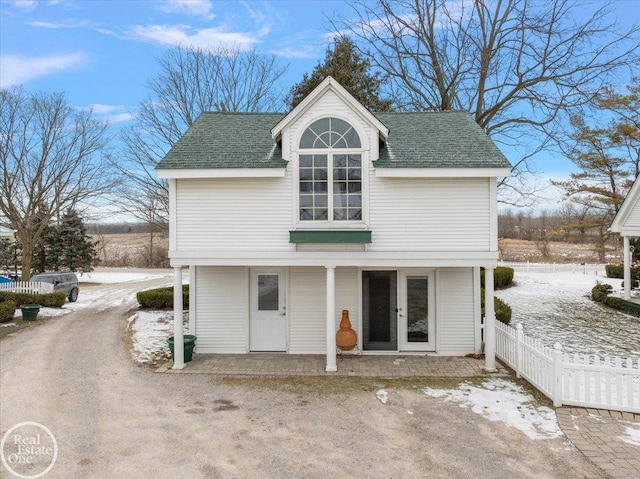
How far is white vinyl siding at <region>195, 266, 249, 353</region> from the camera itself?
38.1ft

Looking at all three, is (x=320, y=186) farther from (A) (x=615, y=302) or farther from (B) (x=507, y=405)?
(A) (x=615, y=302)

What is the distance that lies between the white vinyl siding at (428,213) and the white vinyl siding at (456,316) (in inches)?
52.9

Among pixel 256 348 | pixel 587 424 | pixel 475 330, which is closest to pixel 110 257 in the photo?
pixel 256 348

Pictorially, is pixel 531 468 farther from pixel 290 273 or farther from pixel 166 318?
pixel 166 318

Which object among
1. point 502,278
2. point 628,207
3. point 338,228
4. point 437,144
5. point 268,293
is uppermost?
point 437,144

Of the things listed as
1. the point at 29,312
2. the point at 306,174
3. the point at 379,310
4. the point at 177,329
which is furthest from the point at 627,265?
the point at 29,312

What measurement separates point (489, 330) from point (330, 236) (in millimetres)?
4569

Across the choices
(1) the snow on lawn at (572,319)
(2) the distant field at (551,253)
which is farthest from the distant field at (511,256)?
(1) the snow on lawn at (572,319)

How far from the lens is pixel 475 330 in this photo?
447 inches

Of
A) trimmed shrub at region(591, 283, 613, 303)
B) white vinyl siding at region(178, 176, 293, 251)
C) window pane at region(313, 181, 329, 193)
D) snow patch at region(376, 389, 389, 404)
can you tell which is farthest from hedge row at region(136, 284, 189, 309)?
trimmed shrub at region(591, 283, 613, 303)

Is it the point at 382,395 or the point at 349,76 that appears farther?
the point at 349,76

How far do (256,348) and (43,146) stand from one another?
63.1ft

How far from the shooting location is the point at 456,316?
11.4 metres

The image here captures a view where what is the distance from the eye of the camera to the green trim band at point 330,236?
33.0 feet
